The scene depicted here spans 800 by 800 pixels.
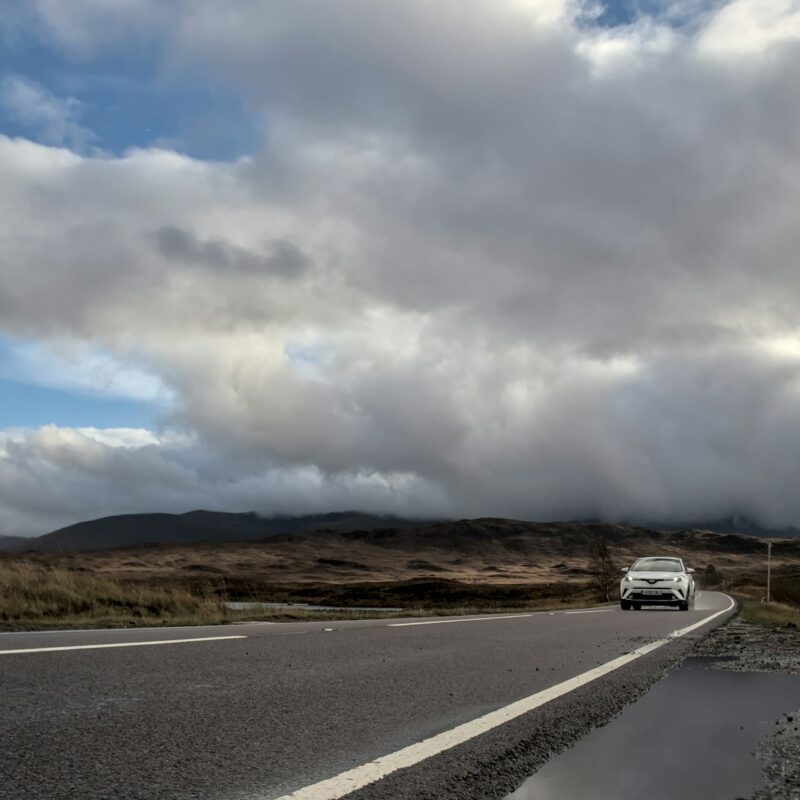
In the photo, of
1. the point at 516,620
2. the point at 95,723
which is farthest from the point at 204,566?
the point at 95,723

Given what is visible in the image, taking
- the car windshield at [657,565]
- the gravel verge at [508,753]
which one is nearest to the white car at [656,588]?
the car windshield at [657,565]

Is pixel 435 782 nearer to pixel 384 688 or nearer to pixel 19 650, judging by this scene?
pixel 384 688

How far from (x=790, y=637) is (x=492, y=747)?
12.2m

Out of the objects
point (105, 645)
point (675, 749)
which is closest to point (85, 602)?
point (105, 645)

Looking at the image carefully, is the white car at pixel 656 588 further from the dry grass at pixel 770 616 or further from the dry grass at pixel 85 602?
the dry grass at pixel 85 602

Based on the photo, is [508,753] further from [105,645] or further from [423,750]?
[105,645]

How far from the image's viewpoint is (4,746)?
4871 millimetres

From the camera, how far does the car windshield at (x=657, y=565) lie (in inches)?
1105

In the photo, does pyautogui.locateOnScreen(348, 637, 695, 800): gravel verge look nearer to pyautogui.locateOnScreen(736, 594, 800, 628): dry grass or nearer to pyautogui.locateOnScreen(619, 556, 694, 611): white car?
pyautogui.locateOnScreen(736, 594, 800, 628): dry grass

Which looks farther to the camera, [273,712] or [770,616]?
[770,616]

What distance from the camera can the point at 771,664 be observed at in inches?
434

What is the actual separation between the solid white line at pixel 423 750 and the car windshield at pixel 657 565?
65.7 ft

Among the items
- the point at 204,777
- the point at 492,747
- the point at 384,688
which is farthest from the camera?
the point at 384,688

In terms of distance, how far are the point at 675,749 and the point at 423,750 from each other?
5.45 ft
